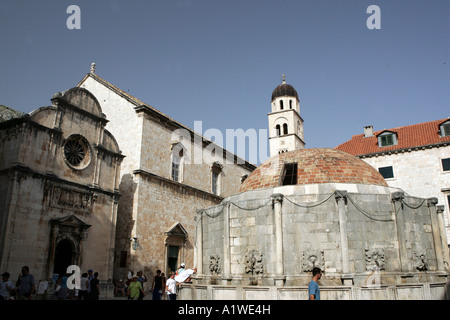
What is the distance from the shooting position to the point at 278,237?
40.2ft

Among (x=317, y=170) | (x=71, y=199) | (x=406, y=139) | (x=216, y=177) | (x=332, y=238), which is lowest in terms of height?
(x=332, y=238)

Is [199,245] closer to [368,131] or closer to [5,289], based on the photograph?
[5,289]

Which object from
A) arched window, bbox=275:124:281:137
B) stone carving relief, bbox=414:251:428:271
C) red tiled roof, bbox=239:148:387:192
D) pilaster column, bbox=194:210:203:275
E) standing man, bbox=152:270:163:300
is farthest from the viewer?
arched window, bbox=275:124:281:137

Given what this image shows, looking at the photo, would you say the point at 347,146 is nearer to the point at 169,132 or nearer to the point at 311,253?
the point at 169,132

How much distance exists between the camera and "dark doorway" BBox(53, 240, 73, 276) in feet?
60.0

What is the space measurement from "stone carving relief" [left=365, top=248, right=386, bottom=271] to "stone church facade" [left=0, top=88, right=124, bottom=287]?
14.2m

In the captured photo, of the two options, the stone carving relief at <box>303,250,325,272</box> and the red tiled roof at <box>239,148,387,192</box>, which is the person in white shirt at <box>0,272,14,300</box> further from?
the red tiled roof at <box>239,148,387,192</box>

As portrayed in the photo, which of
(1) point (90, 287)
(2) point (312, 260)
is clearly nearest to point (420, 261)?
(2) point (312, 260)

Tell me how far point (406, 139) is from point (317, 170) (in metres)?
20.6

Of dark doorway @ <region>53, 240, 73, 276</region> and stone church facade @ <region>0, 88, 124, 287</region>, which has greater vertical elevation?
stone church facade @ <region>0, 88, 124, 287</region>

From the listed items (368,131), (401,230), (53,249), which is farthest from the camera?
(368,131)

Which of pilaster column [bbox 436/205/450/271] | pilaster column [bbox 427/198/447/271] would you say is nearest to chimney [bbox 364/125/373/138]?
pilaster column [bbox 436/205/450/271]

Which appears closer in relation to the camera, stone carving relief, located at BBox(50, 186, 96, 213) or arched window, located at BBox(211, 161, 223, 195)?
stone carving relief, located at BBox(50, 186, 96, 213)

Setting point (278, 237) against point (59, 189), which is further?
point (59, 189)
